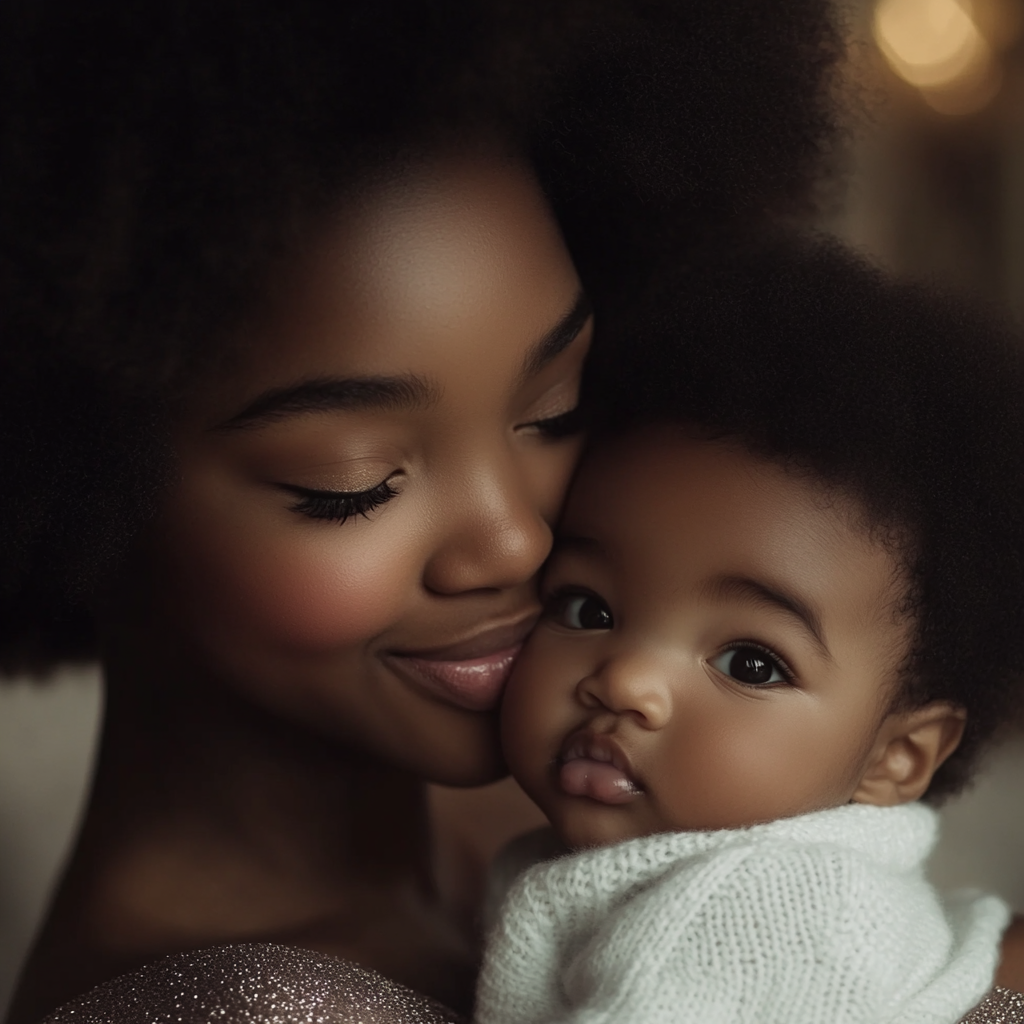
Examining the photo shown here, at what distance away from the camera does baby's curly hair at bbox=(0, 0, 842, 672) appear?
3.04 feet

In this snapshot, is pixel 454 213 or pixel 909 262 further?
pixel 909 262

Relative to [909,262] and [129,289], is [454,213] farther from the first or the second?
[909,262]

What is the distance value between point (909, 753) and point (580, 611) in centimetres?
31

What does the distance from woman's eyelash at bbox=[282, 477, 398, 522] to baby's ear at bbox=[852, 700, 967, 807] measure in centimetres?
47

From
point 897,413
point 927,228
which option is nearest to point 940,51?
point 927,228

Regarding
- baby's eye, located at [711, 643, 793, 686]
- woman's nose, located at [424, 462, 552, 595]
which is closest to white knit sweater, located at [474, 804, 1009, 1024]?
baby's eye, located at [711, 643, 793, 686]

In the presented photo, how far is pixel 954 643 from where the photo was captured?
117 cm

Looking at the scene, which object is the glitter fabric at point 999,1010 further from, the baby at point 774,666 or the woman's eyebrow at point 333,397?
the woman's eyebrow at point 333,397

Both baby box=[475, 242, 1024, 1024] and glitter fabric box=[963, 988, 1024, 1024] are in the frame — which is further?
glitter fabric box=[963, 988, 1024, 1024]

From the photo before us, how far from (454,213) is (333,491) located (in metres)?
0.23

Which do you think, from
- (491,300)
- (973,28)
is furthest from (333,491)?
(973,28)

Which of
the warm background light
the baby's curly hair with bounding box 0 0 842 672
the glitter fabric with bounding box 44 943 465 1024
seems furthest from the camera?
the warm background light

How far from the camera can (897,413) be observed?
113cm

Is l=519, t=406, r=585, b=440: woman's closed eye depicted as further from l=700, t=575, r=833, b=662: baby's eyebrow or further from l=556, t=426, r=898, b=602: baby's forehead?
l=700, t=575, r=833, b=662: baby's eyebrow
